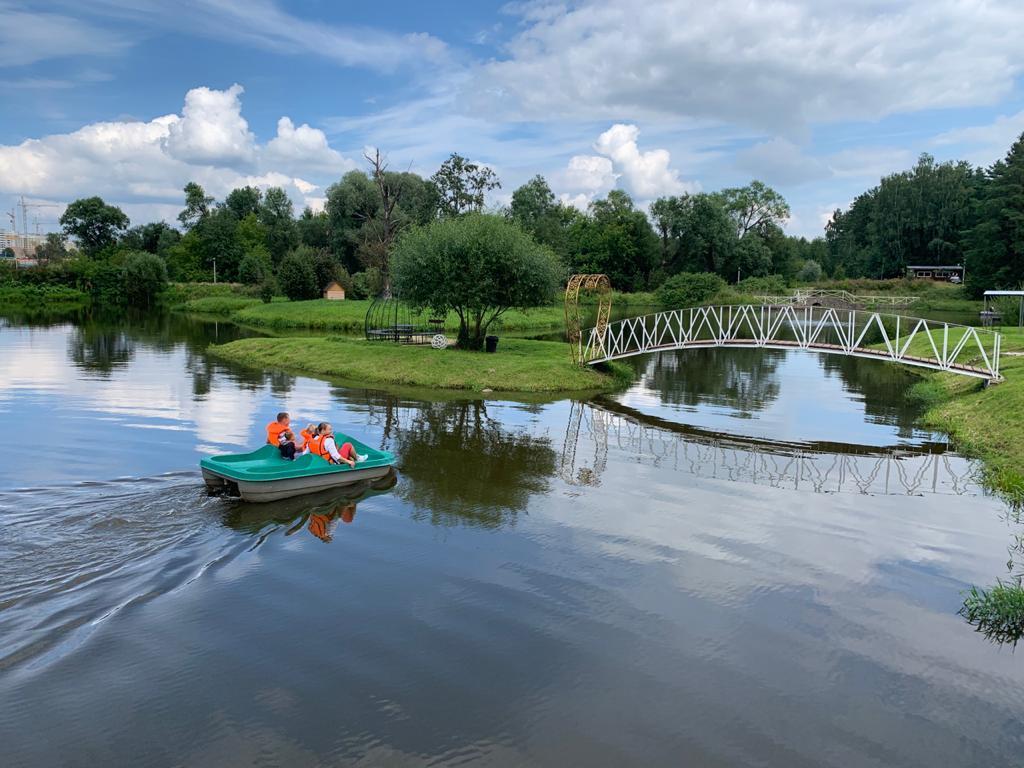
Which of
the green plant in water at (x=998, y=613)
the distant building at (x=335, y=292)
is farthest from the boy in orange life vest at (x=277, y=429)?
the distant building at (x=335, y=292)

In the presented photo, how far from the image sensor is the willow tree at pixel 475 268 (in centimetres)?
3806

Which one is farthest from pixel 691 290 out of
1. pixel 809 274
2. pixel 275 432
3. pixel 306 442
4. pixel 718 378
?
pixel 275 432

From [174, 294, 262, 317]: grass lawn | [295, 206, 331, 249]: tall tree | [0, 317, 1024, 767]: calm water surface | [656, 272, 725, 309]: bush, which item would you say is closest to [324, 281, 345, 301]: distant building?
[174, 294, 262, 317]: grass lawn

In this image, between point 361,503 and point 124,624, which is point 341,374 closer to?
point 361,503

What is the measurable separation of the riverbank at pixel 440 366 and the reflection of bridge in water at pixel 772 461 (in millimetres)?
8251

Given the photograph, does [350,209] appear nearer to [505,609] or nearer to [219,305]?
[219,305]

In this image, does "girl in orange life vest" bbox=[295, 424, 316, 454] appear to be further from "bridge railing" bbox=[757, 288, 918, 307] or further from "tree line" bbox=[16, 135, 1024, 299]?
"bridge railing" bbox=[757, 288, 918, 307]

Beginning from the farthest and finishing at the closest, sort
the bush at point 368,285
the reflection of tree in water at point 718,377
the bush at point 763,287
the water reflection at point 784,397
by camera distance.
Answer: the bush at point 763,287, the bush at point 368,285, the reflection of tree in water at point 718,377, the water reflection at point 784,397

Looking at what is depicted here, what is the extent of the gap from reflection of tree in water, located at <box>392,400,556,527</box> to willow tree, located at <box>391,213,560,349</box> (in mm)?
11259

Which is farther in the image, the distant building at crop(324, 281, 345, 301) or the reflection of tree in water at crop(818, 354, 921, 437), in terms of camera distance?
the distant building at crop(324, 281, 345, 301)

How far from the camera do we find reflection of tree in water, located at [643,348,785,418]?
34.1 m

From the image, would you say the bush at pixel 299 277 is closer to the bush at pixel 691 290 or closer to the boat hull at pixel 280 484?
the bush at pixel 691 290

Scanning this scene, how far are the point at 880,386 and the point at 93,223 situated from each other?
13463cm

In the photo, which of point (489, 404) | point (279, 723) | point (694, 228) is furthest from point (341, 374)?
point (694, 228)
